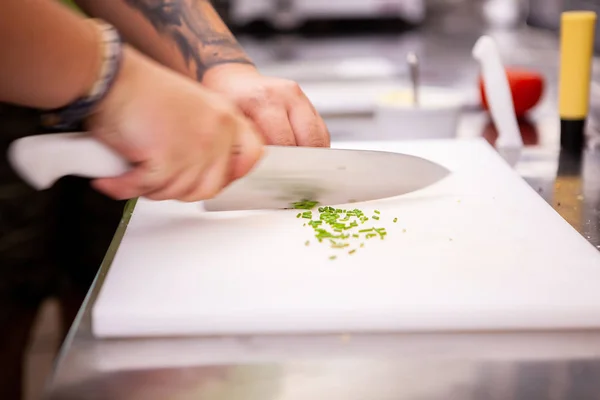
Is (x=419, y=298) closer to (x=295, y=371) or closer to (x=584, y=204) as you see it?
(x=295, y=371)

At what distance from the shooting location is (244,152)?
0.82m

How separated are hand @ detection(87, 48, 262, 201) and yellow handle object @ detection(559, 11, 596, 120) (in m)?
0.61

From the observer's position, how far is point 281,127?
40.6 inches

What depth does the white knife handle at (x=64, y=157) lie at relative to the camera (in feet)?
2.52

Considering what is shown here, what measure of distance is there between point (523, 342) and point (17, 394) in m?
1.43

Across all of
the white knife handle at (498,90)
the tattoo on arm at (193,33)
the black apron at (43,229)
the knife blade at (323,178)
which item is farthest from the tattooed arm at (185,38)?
the black apron at (43,229)

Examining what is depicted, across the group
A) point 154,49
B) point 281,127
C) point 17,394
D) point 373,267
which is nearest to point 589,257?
point 373,267

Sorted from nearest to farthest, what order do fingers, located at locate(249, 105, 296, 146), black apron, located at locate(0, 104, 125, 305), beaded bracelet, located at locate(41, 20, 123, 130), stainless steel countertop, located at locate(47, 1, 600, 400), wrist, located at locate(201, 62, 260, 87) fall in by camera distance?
1. stainless steel countertop, located at locate(47, 1, 600, 400)
2. beaded bracelet, located at locate(41, 20, 123, 130)
3. fingers, located at locate(249, 105, 296, 146)
4. wrist, located at locate(201, 62, 260, 87)
5. black apron, located at locate(0, 104, 125, 305)

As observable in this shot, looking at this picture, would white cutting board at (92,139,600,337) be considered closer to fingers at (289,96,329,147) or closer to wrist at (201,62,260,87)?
fingers at (289,96,329,147)

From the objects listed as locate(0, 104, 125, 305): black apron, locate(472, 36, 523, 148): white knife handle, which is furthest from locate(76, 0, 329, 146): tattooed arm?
locate(0, 104, 125, 305): black apron

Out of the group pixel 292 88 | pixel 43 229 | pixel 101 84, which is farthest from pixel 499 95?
pixel 43 229

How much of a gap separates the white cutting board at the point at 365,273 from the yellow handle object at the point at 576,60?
33 centimetres

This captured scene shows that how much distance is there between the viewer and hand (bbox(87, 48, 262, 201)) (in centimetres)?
73

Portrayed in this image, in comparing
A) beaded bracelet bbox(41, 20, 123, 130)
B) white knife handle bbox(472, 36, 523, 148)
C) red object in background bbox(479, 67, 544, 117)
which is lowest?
red object in background bbox(479, 67, 544, 117)
